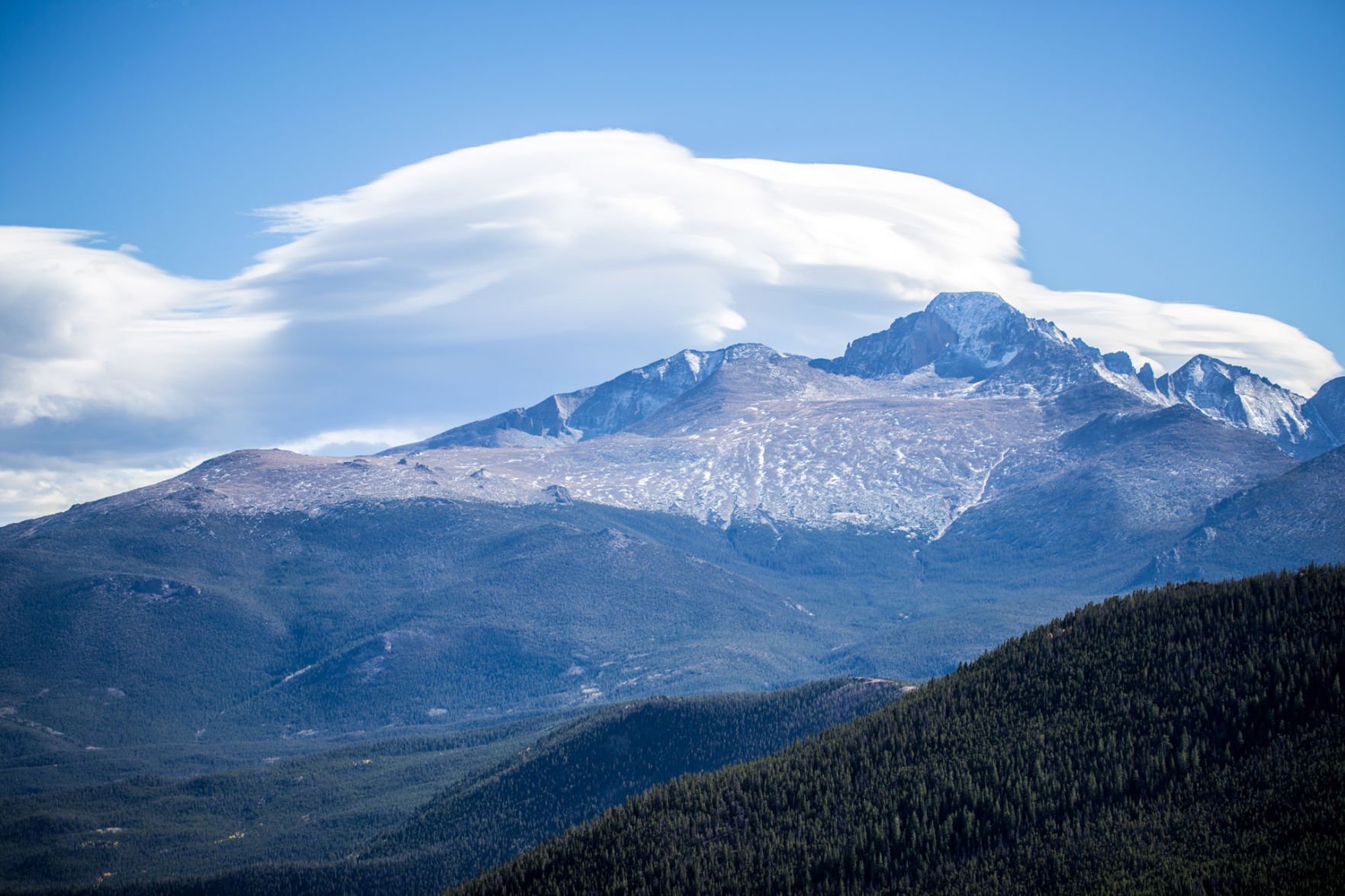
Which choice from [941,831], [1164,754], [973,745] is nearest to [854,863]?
[941,831]

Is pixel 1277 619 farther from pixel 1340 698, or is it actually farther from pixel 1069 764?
pixel 1069 764

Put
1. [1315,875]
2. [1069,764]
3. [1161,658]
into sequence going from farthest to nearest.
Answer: [1161,658]
[1069,764]
[1315,875]

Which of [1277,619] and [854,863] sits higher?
[1277,619]

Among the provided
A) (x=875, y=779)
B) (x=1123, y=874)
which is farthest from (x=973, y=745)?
(x=1123, y=874)

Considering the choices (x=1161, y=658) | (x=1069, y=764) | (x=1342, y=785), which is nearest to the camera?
(x=1342, y=785)

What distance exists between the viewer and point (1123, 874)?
159 m

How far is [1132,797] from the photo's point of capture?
6949 inches

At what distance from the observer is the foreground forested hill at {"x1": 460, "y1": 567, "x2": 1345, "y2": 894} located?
15838 centimetres

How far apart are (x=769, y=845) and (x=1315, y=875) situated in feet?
235

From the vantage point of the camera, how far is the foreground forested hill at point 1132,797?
158 metres

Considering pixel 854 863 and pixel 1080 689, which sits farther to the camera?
pixel 1080 689

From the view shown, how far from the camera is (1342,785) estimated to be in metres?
157

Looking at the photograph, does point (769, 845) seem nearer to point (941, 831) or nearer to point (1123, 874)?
point (941, 831)

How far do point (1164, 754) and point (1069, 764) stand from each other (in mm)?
12142
